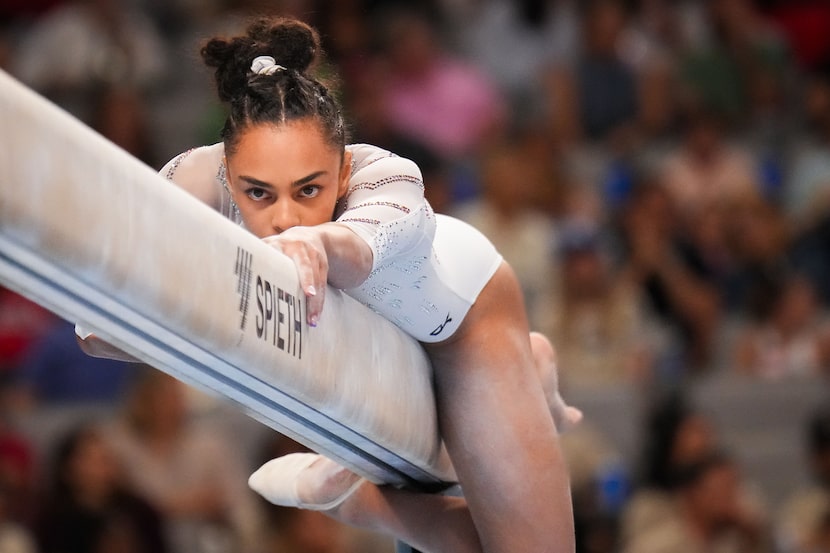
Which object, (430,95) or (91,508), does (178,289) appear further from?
(430,95)

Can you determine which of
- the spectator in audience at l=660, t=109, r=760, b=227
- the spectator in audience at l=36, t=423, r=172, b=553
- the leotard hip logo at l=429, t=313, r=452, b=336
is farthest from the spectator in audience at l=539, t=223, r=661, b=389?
the leotard hip logo at l=429, t=313, r=452, b=336

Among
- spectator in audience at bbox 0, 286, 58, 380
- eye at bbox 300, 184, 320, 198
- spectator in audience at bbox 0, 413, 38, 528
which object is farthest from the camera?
spectator in audience at bbox 0, 286, 58, 380

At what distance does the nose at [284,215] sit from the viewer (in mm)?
1823

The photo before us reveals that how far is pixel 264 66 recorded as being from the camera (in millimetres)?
1939

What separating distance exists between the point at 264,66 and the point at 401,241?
35 centimetres

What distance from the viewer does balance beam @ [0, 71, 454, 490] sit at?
1.17 metres

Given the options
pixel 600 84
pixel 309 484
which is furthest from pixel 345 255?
pixel 600 84

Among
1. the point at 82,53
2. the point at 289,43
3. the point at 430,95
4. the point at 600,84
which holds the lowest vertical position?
the point at 82,53

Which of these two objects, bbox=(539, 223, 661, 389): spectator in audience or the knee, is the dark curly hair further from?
bbox=(539, 223, 661, 389): spectator in audience

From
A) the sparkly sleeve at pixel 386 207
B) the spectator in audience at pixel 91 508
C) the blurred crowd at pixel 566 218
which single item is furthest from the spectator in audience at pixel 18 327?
the sparkly sleeve at pixel 386 207

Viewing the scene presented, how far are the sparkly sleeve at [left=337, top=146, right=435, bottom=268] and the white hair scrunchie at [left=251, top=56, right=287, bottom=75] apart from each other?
0.18 meters

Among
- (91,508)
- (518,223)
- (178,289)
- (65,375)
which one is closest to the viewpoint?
(178,289)

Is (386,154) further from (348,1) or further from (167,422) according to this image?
(348,1)

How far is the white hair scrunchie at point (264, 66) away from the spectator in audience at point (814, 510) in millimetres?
3052
